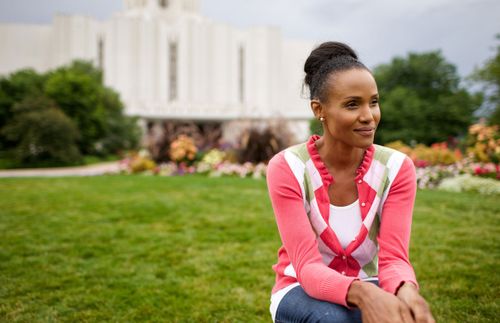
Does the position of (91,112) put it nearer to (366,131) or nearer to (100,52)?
(100,52)

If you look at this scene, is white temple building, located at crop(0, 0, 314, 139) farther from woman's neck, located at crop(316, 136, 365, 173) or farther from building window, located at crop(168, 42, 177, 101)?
woman's neck, located at crop(316, 136, 365, 173)

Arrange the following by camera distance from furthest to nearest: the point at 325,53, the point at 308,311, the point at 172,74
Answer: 1. the point at 172,74
2. the point at 325,53
3. the point at 308,311

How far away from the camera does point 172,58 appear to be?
38125 millimetres

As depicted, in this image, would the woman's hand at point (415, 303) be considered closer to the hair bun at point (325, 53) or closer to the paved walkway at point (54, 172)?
the hair bun at point (325, 53)

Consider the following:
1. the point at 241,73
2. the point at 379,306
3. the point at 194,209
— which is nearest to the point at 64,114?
the point at 194,209

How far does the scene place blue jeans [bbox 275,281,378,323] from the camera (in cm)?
136

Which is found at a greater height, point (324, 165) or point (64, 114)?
point (64, 114)

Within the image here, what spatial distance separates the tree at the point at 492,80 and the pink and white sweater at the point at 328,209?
11.8m

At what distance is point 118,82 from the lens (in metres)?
36.1

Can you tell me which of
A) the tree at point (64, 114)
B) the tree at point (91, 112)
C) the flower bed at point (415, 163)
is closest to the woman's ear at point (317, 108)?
the flower bed at point (415, 163)

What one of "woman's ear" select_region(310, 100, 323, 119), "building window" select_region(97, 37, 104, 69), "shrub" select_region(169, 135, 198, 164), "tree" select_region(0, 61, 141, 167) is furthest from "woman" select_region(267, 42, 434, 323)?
"building window" select_region(97, 37, 104, 69)

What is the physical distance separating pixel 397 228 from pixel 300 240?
1.31 ft

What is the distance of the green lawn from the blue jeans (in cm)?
109

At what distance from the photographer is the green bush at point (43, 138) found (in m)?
17.1
